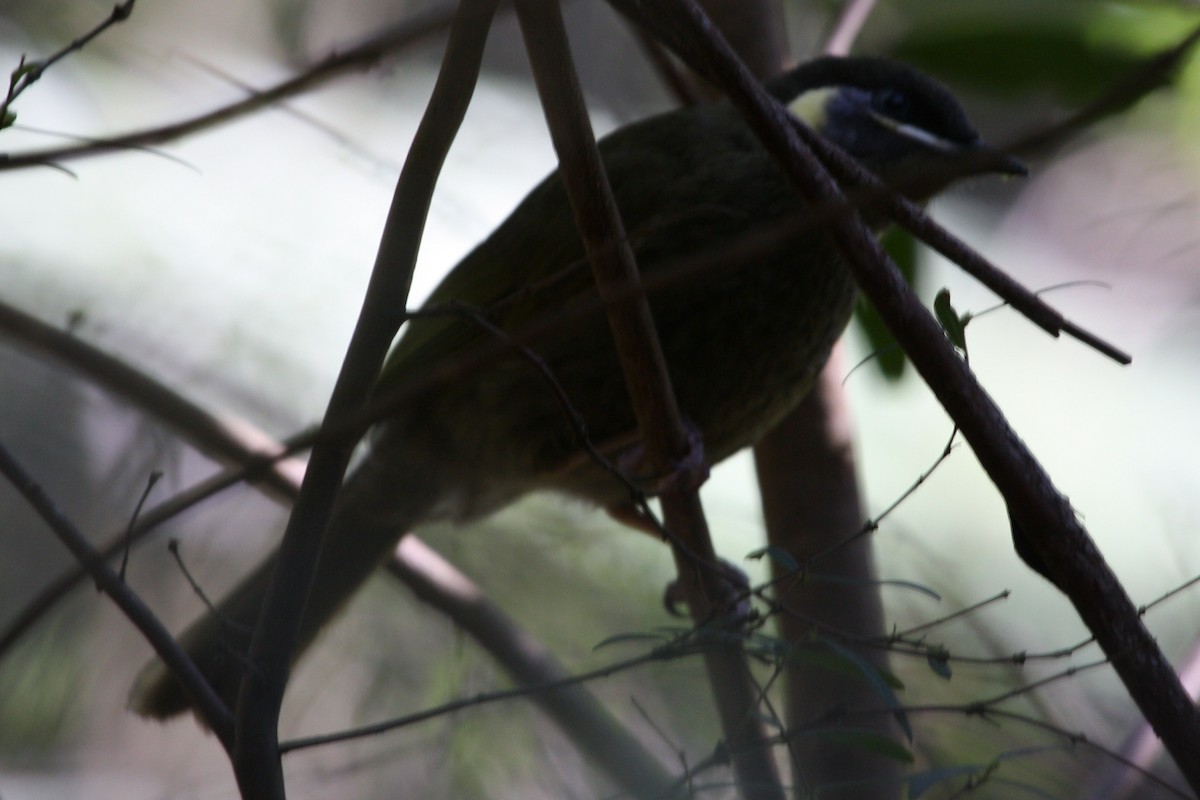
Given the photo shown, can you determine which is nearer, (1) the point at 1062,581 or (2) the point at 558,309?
(1) the point at 1062,581

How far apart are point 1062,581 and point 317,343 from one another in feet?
5.00

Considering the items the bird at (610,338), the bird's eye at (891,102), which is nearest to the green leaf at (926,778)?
the bird at (610,338)

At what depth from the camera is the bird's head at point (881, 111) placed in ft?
7.72

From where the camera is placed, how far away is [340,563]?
2246 millimetres

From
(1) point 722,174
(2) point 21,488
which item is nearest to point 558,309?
(1) point 722,174

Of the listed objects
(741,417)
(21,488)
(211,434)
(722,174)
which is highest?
(722,174)

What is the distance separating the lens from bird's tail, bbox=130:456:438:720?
1906mm

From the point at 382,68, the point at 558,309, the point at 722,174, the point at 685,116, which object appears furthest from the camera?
the point at 685,116

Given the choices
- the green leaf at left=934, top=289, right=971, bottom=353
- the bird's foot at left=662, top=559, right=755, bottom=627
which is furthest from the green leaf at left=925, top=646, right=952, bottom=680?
the green leaf at left=934, top=289, right=971, bottom=353

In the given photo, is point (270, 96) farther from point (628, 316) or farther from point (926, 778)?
point (926, 778)

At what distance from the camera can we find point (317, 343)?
2275 mm

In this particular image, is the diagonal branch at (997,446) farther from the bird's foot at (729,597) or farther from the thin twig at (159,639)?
the thin twig at (159,639)

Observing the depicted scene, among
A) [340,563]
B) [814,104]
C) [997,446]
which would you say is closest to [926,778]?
[997,446]

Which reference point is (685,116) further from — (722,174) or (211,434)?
(211,434)
